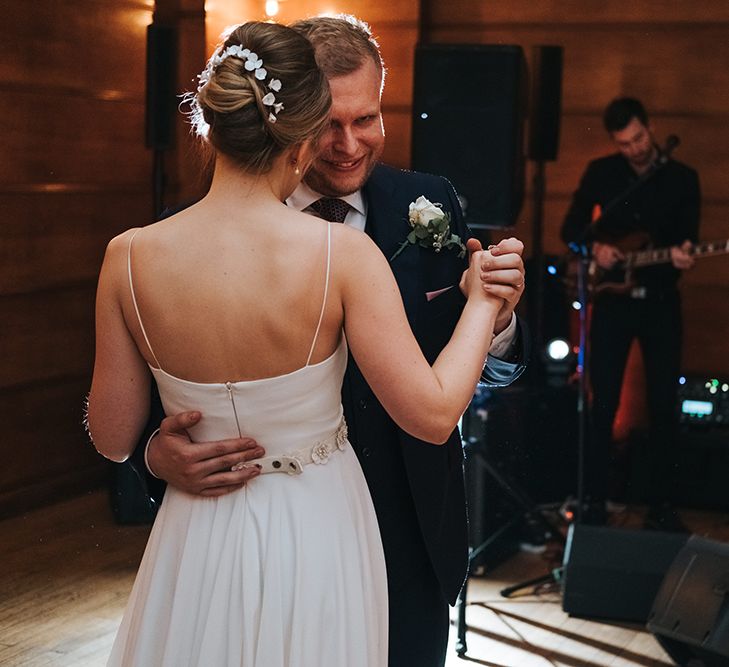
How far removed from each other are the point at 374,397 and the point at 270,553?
42 cm

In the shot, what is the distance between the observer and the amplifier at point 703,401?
5.26 m

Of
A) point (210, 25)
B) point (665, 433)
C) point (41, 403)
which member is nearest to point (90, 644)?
point (41, 403)

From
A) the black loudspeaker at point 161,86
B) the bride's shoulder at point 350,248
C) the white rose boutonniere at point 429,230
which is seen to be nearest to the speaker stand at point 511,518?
Result: the black loudspeaker at point 161,86

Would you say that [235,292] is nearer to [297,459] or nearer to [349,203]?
[297,459]

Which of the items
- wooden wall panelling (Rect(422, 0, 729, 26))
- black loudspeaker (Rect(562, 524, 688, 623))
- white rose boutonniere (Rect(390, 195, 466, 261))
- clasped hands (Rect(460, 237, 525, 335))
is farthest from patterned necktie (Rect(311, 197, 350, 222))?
wooden wall panelling (Rect(422, 0, 729, 26))

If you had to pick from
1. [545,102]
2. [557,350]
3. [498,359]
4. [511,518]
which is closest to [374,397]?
[498,359]

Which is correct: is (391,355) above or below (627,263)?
above

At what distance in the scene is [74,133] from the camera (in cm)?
530

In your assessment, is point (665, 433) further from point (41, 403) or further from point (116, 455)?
point (116, 455)

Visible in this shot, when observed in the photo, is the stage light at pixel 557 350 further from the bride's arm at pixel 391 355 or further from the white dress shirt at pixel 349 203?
the bride's arm at pixel 391 355

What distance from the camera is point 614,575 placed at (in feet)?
14.0

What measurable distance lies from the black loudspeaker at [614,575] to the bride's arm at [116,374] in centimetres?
279

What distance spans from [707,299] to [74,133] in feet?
10.2

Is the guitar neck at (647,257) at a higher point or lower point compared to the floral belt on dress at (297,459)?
lower
